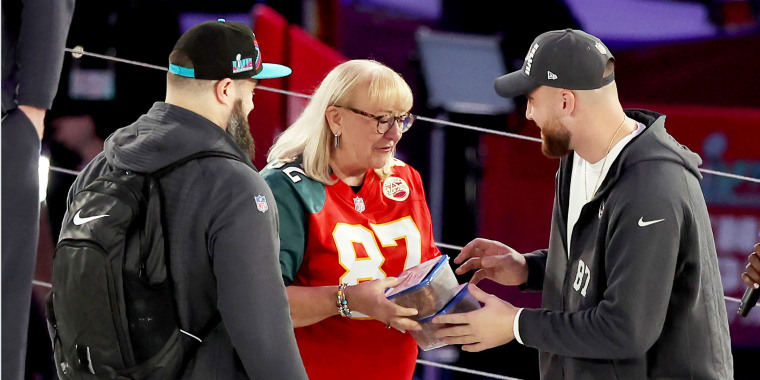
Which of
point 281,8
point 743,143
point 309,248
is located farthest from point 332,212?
point 743,143

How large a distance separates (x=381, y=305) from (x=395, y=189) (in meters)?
0.40

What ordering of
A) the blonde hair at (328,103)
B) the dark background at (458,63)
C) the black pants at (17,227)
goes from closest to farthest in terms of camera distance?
1. the black pants at (17,227)
2. the blonde hair at (328,103)
3. the dark background at (458,63)

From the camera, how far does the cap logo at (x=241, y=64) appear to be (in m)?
1.73

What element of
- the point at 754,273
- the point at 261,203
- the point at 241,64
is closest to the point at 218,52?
the point at 241,64

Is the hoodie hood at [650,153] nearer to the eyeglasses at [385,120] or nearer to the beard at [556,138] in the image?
the beard at [556,138]

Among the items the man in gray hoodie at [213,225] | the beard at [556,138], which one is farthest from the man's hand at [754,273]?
Result: the man in gray hoodie at [213,225]

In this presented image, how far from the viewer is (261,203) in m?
1.63

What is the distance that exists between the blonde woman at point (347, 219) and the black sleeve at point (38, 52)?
0.71 metres

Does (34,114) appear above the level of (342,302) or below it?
above

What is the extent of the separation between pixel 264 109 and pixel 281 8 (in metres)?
0.56

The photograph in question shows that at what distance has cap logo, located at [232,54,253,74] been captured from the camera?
1727 millimetres

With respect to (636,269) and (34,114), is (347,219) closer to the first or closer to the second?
(636,269)

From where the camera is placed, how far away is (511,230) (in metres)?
4.09

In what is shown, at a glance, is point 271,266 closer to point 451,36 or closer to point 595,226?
point 595,226
